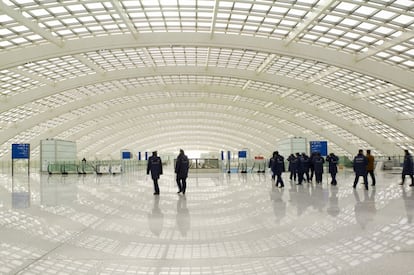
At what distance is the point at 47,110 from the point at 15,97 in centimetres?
1092

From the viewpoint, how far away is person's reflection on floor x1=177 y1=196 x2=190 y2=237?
6145 mm

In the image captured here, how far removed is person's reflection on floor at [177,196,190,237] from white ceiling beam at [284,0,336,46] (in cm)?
1622

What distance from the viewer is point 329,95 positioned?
38.0 metres

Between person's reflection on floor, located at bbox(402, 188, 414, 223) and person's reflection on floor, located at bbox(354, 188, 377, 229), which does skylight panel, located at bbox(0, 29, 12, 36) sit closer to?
person's reflection on floor, located at bbox(354, 188, 377, 229)

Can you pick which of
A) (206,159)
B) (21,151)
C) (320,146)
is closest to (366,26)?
(320,146)

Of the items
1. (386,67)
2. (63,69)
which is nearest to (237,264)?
(386,67)

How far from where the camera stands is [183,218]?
289 inches

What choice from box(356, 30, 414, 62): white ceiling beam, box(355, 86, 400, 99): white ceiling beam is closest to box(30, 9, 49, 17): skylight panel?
box(356, 30, 414, 62): white ceiling beam

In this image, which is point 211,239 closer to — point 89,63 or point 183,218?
point 183,218

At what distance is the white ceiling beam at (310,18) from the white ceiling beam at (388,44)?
17.9 feet

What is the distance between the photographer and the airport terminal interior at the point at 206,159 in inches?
179

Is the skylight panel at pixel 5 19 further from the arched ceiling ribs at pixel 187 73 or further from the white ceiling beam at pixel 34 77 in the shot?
the arched ceiling ribs at pixel 187 73

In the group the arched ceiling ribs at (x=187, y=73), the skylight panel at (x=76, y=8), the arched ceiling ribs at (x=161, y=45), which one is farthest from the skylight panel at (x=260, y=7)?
the arched ceiling ribs at (x=187, y=73)

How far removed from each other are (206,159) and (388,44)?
644 inches
